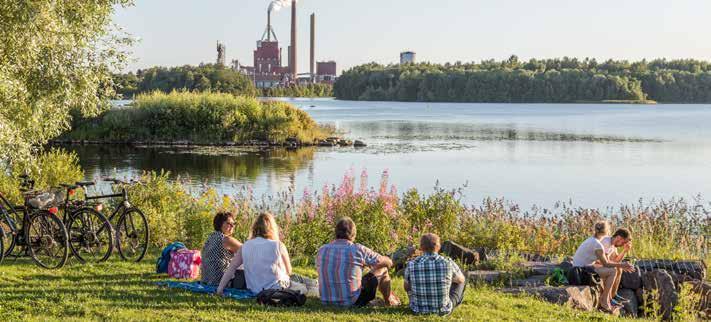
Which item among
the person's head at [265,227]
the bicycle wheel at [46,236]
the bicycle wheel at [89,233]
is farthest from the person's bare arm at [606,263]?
the bicycle wheel at [46,236]

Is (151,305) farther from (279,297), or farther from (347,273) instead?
Result: (347,273)

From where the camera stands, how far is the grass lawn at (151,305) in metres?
8.81

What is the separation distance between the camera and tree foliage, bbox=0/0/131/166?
13680 millimetres

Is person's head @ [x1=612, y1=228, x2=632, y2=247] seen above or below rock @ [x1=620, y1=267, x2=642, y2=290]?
above

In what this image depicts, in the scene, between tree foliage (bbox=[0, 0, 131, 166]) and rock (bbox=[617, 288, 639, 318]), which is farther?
tree foliage (bbox=[0, 0, 131, 166])

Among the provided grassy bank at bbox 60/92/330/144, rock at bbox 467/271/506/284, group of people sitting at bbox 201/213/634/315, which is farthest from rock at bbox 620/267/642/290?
grassy bank at bbox 60/92/330/144

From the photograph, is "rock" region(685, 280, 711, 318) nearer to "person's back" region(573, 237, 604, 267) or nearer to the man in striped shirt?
"person's back" region(573, 237, 604, 267)

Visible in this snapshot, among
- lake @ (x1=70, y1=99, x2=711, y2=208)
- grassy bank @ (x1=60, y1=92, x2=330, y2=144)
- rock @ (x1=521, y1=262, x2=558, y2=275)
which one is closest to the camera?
rock @ (x1=521, y1=262, x2=558, y2=275)

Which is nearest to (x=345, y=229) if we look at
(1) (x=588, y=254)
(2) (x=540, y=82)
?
(1) (x=588, y=254)

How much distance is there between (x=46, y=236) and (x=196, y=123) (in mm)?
41111

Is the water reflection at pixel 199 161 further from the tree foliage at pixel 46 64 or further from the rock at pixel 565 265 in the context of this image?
the rock at pixel 565 265

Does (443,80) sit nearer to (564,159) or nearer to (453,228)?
(564,159)

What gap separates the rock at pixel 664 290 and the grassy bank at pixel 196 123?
39.9 metres

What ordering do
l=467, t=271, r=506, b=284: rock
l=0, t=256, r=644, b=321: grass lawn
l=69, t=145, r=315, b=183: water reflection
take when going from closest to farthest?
l=0, t=256, r=644, b=321: grass lawn < l=467, t=271, r=506, b=284: rock < l=69, t=145, r=315, b=183: water reflection
